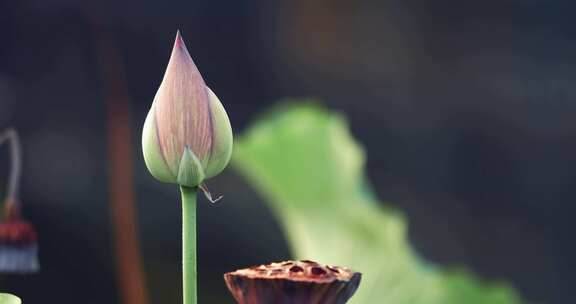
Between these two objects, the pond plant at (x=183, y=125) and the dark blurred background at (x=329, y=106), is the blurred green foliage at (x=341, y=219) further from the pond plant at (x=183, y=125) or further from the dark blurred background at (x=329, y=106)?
the dark blurred background at (x=329, y=106)

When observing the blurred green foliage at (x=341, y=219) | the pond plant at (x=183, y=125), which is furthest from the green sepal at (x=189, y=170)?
the blurred green foliage at (x=341, y=219)

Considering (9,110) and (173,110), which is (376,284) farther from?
(9,110)

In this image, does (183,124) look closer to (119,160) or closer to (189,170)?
(189,170)

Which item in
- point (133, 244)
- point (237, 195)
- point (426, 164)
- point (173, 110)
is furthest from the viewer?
point (426, 164)

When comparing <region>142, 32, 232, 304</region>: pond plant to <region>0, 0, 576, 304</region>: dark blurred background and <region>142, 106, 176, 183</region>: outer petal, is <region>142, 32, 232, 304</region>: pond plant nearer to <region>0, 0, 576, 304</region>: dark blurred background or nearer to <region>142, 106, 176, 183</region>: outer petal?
<region>142, 106, 176, 183</region>: outer petal

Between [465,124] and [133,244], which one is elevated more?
[465,124]

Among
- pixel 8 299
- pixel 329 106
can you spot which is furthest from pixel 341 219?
pixel 329 106

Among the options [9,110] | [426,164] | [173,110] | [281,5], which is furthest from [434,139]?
[173,110]
